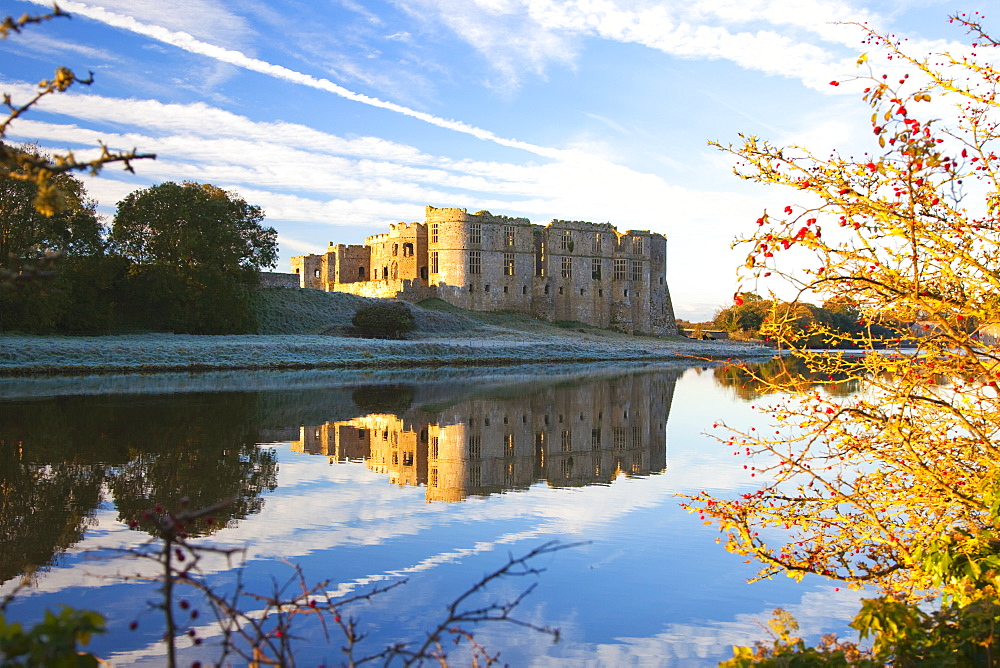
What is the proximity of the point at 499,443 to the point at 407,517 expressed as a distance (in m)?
5.12

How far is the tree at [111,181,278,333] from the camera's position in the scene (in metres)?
39.6

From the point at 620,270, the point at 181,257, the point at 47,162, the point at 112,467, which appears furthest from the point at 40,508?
the point at 620,270

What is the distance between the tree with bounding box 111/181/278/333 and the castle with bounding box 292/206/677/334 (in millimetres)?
17001

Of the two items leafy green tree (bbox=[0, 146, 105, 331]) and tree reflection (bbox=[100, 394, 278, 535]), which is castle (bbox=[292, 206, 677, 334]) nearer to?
leafy green tree (bbox=[0, 146, 105, 331])

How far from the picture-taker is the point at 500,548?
6.67 m

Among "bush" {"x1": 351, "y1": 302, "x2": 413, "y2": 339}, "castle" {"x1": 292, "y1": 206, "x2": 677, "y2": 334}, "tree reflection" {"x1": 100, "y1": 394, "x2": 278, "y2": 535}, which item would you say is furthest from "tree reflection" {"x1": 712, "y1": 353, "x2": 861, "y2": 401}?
"castle" {"x1": 292, "y1": 206, "x2": 677, "y2": 334}

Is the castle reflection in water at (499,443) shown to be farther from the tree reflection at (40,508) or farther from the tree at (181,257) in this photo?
the tree at (181,257)

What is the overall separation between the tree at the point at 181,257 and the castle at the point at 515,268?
55.8 feet

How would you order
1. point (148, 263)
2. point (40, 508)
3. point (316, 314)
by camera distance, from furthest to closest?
point (316, 314) < point (148, 263) < point (40, 508)

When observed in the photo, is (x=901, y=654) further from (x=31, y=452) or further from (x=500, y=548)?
(x=31, y=452)

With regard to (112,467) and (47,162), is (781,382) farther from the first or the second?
(112,467)

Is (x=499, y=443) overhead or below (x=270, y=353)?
below

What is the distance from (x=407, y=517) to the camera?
7.91 m

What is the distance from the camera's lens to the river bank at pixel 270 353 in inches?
1108
